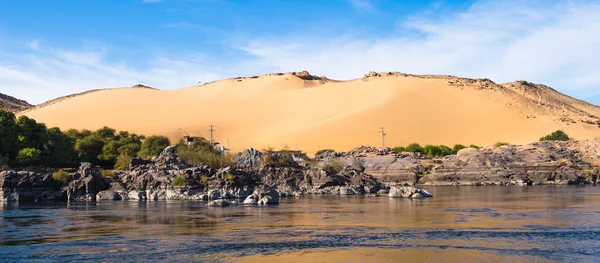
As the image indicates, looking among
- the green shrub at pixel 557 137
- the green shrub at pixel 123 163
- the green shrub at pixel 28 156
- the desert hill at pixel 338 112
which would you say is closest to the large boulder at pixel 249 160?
the green shrub at pixel 123 163

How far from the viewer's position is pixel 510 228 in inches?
845

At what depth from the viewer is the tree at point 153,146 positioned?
67494 millimetres

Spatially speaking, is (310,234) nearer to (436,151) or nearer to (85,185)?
(85,185)

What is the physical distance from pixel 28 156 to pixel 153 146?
69.3 feet

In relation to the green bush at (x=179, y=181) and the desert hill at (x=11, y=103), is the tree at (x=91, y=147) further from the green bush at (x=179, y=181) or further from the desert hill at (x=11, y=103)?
the desert hill at (x=11, y=103)

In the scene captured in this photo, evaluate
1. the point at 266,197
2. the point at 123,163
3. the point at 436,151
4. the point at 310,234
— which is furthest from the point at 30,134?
the point at 436,151

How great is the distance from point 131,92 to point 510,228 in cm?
13141

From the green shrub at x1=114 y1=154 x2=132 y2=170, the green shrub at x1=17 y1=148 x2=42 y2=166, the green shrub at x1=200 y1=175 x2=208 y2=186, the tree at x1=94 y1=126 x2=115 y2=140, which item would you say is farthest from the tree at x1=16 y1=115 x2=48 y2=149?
the green shrub at x1=200 y1=175 x2=208 y2=186

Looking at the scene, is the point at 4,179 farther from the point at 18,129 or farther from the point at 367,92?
the point at 367,92

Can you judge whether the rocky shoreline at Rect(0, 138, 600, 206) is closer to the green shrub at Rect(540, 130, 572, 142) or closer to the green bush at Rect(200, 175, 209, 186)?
the green bush at Rect(200, 175, 209, 186)

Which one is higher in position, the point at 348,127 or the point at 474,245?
the point at 348,127

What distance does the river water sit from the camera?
16297 mm

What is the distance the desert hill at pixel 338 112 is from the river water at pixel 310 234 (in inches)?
2561

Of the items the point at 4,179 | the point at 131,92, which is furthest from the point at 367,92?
the point at 4,179
